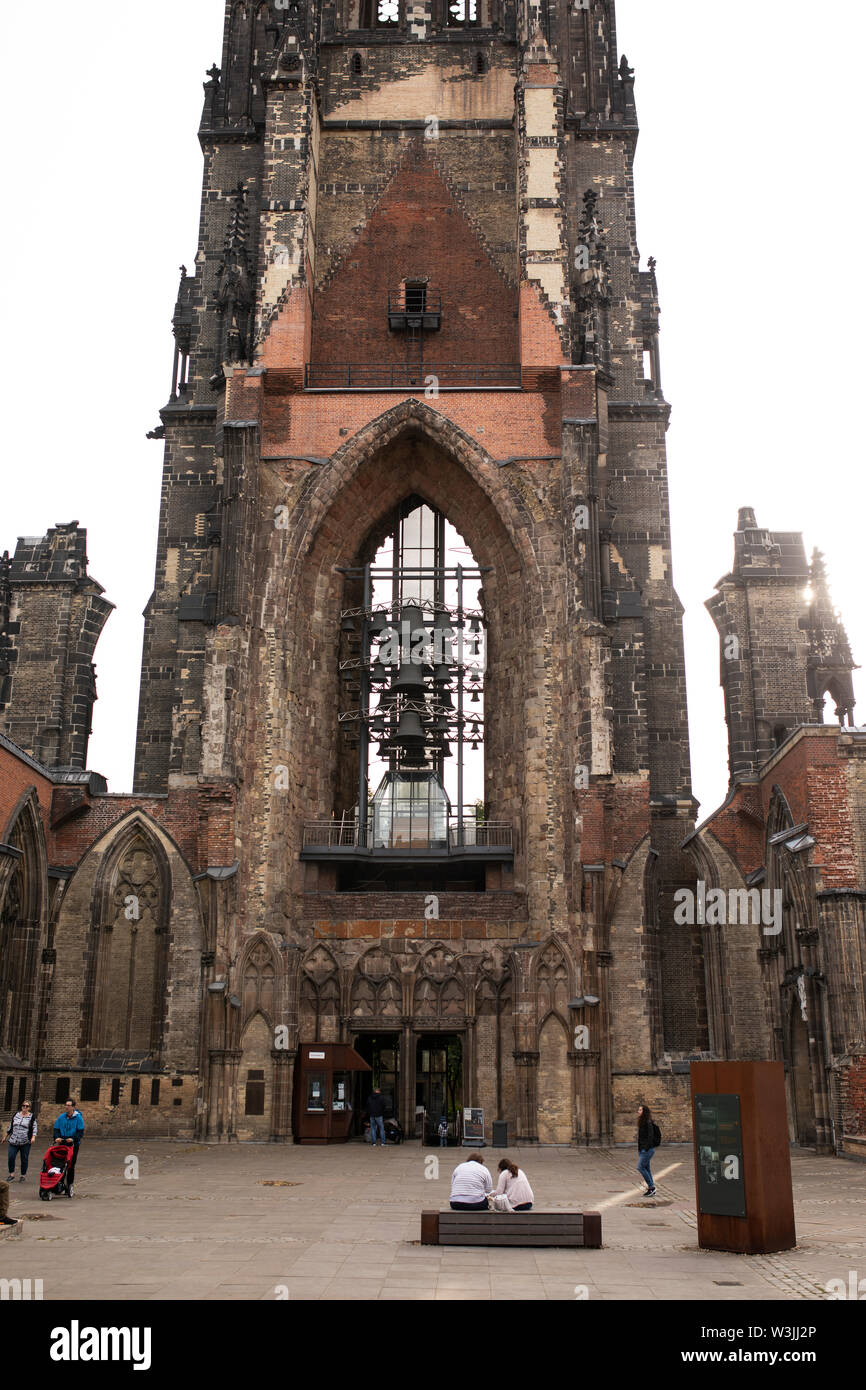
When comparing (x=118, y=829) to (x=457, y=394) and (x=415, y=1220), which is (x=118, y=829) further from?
(x=415, y=1220)

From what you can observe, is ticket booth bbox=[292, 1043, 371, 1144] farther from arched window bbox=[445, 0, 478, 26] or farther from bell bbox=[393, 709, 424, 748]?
arched window bbox=[445, 0, 478, 26]

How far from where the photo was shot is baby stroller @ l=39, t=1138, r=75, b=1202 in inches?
687

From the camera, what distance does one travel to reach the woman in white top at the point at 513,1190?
14.4 m

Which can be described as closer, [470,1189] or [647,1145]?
[470,1189]

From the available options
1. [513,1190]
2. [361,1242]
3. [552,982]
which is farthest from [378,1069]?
[361,1242]

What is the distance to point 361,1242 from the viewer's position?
13.2 metres

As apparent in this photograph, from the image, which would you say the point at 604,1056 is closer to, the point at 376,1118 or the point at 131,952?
the point at 376,1118

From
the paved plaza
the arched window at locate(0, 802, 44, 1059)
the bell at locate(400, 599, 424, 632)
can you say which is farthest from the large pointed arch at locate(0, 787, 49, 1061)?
the bell at locate(400, 599, 424, 632)

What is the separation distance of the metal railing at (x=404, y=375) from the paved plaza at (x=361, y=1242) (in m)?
19.7

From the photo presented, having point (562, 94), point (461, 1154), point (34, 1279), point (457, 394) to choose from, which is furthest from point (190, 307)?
point (34, 1279)

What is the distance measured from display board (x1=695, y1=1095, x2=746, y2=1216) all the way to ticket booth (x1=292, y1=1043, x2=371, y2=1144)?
15140mm

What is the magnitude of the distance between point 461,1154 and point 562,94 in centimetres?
2650

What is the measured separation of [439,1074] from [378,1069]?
1.40 metres

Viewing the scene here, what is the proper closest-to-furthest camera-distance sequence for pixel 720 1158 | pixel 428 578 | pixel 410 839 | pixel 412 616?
pixel 720 1158, pixel 410 839, pixel 412 616, pixel 428 578
